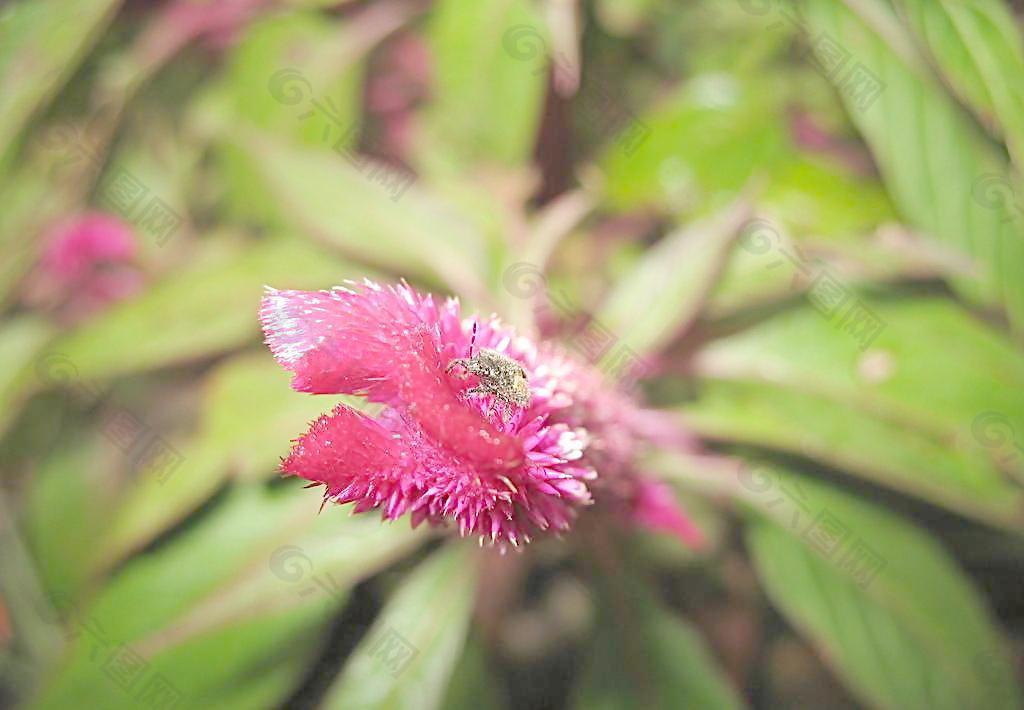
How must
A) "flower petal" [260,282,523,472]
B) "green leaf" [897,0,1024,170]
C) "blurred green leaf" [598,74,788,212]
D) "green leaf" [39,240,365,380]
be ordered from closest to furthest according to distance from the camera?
"flower petal" [260,282,523,472] < "green leaf" [897,0,1024,170] < "green leaf" [39,240,365,380] < "blurred green leaf" [598,74,788,212]

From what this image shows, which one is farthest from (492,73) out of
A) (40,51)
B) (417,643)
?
(417,643)

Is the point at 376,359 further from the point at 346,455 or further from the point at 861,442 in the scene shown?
the point at 861,442

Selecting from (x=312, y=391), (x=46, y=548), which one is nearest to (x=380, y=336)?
(x=312, y=391)

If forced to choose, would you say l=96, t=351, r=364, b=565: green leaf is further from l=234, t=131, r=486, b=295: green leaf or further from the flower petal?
the flower petal

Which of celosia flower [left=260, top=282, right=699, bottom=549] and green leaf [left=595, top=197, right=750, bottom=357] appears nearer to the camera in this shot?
celosia flower [left=260, top=282, right=699, bottom=549]

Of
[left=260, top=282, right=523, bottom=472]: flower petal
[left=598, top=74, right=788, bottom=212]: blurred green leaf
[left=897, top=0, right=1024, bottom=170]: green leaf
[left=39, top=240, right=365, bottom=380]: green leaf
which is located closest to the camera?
Answer: [left=260, top=282, right=523, bottom=472]: flower petal

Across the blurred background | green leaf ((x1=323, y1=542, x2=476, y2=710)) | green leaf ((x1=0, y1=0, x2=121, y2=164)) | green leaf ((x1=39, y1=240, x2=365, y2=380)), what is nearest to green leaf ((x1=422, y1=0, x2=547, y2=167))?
→ the blurred background

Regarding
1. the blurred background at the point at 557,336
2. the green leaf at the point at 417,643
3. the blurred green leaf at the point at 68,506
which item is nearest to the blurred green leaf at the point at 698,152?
the blurred background at the point at 557,336

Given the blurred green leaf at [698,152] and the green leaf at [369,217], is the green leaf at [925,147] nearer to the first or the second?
the blurred green leaf at [698,152]
